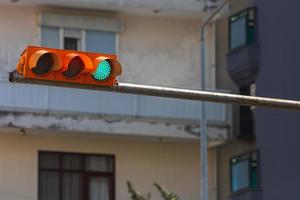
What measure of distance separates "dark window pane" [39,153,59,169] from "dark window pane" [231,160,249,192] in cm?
474

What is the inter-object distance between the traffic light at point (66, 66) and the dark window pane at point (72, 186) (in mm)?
16834

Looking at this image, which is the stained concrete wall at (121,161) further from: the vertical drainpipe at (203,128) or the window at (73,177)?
the vertical drainpipe at (203,128)

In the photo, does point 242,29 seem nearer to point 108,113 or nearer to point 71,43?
point 108,113

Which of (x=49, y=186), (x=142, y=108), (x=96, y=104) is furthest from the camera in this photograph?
(x=49, y=186)

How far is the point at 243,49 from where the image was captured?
27469 mm

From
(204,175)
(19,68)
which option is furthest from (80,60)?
(204,175)

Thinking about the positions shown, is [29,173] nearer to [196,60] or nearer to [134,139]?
[134,139]

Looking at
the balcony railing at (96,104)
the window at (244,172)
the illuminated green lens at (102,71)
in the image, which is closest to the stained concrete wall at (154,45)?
the balcony railing at (96,104)

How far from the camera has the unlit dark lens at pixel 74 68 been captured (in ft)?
39.3

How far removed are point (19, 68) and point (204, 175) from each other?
16.5 m

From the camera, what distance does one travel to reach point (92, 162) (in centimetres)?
2928

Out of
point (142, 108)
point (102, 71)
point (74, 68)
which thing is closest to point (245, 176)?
point (142, 108)

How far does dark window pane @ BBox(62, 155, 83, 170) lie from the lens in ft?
95.3

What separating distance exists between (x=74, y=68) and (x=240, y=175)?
49.7 ft
